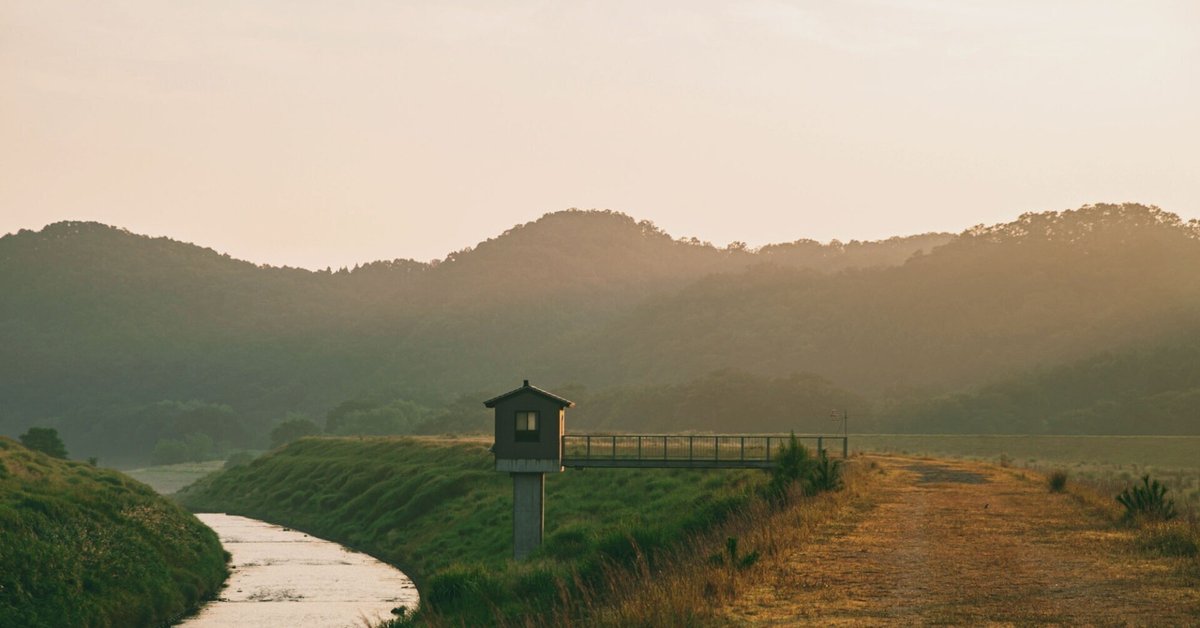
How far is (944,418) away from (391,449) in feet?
289

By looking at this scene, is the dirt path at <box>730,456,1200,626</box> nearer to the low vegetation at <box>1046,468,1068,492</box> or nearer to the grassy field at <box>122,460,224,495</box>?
the low vegetation at <box>1046,468,1068,492</box>

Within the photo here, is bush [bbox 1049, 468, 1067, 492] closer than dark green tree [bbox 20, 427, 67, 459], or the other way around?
bush [bbox 1049, 468, 1067, 492]

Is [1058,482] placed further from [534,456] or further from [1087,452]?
[1087,452]

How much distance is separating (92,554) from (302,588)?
41.1ft

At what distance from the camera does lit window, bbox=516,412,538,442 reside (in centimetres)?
6769

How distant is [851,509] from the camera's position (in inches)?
1499

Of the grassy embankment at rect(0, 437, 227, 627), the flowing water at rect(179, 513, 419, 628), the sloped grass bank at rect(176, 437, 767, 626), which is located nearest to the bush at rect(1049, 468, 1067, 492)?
the sloped grass bank at rect(176, 437, 767, 626)

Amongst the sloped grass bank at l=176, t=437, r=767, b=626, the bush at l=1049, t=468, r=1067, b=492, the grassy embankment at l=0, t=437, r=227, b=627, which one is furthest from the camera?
the grassy embankment at l=0, t=437, r=227, b=627

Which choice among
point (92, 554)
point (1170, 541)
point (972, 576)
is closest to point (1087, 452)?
point (92, 554)

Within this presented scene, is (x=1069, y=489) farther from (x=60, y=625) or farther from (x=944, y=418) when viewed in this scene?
(x=944, y=418)

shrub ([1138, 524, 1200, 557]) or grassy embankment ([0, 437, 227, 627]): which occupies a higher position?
shrub ([1138, 524, 1200, 557])

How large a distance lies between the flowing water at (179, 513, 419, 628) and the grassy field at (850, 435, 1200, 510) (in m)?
38.9

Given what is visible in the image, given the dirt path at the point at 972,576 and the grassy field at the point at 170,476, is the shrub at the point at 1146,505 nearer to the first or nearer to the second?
the dirt path at the point at 972,576

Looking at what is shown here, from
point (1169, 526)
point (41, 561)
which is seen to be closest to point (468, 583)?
point (41, 561)
